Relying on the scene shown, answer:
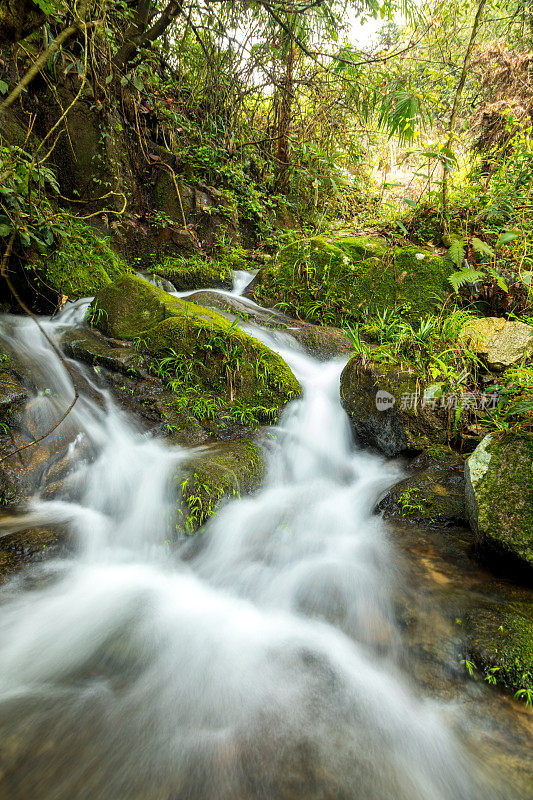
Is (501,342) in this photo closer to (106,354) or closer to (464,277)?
(464,277)

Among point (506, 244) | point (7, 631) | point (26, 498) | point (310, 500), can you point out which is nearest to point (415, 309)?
point (506, 244)

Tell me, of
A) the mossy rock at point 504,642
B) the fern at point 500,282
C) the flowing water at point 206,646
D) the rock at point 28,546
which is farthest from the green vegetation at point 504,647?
the fern at point 500,282

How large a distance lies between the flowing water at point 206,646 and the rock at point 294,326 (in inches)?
74.5

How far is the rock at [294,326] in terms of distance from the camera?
17.3 feet

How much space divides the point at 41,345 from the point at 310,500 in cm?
308

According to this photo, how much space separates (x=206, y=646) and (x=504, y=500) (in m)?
1.88

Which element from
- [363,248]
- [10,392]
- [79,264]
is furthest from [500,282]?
[79,264]

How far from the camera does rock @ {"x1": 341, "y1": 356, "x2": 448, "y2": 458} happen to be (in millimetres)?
3564

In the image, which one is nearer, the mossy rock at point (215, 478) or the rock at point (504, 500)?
the rock at point (504, 500)

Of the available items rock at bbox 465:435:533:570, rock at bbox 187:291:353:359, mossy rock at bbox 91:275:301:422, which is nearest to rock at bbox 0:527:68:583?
mossy rock at bbox 91:275:301:422

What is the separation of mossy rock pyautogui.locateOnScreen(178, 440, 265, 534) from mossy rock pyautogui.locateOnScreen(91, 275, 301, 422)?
2.09ft

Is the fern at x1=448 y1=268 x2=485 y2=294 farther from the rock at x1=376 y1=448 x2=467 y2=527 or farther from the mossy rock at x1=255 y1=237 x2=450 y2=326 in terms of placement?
the rock at x1=376 y1=448 x2=467 y2=527

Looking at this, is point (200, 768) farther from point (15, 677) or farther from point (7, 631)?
point (7, 631)

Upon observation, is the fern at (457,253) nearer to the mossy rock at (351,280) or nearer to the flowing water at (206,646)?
the mossy rock at (351,280)
